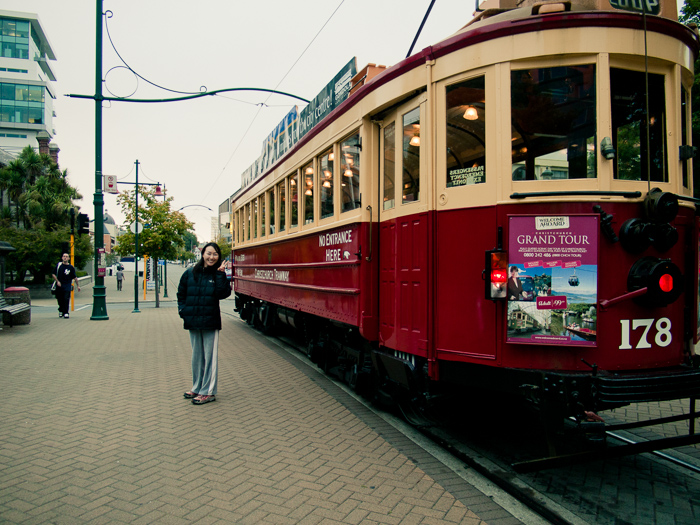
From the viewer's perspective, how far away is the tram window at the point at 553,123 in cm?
368

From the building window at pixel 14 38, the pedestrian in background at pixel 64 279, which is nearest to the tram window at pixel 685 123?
the pedestrian in background at pixel 64 279

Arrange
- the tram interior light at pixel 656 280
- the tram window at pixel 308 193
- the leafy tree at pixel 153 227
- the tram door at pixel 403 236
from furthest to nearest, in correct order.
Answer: the leafy tree at pixel 153 227 < the tram window at pixel 308 193 < the tram door at pixel 403 236 < the tram interior light at pixel 656 280

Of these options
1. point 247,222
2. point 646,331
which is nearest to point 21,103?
point 247,222

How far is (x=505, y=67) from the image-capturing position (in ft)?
12.4

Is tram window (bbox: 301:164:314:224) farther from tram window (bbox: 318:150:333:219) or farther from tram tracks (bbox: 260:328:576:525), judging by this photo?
tram tracks (bbox: 260:328:576:525)

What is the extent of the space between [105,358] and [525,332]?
23.8ft

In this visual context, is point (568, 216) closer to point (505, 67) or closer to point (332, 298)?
point (505, 67)

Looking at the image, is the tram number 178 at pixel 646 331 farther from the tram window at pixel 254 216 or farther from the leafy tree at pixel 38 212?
the leafy tree at pixel 38 212

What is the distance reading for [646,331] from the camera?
3627 mm

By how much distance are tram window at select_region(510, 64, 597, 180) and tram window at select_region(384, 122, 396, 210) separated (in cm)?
135

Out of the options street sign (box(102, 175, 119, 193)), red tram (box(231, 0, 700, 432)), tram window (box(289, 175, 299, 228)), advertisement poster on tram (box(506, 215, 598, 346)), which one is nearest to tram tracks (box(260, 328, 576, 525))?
red tram (box(231, 0, 700, 432))

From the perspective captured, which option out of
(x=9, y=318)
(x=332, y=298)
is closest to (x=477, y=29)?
(x=332, y=298)

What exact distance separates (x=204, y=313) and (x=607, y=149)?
14.1ft

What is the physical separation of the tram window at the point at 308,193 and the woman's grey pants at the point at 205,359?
2.10 metres
